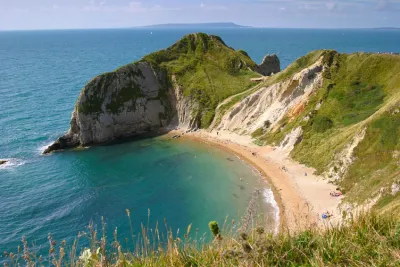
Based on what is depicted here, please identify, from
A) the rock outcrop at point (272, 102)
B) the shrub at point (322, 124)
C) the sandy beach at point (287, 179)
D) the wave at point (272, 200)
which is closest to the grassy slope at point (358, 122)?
the shrub at point (322, 124)

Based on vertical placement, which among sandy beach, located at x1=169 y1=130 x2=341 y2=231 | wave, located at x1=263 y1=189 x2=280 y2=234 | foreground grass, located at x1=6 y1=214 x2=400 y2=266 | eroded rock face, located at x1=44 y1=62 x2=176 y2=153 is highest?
foreground grass, located at x1=6 y1=214 x2=400 y2=266

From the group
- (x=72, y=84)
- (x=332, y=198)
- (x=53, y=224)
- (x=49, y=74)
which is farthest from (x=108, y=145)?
(x=49, y=74)

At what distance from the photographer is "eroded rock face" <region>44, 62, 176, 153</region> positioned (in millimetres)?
69500

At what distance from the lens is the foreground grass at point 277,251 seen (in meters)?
7.42

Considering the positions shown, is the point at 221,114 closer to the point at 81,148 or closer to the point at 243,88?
the point at 243,88

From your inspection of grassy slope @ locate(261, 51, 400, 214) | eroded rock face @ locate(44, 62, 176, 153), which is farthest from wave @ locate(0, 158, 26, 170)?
grassy slope @ locate(261, 51, 400, 214)

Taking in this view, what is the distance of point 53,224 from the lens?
134 feet

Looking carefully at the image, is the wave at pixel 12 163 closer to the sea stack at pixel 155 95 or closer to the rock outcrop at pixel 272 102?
the sea stack at pixel 155 95

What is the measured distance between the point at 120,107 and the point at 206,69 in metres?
24.4

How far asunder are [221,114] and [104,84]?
2525cm

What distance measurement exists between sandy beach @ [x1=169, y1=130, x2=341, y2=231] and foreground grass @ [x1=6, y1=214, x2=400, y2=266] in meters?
24.9

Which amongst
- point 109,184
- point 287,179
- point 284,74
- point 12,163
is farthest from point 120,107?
point 287,179

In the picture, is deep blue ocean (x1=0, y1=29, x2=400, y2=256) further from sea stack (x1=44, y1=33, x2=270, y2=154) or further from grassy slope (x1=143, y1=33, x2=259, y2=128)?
grassy slope (x1=143, y1=33, x2=259, y2=128)

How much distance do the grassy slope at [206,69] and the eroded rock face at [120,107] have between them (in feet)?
17.3
